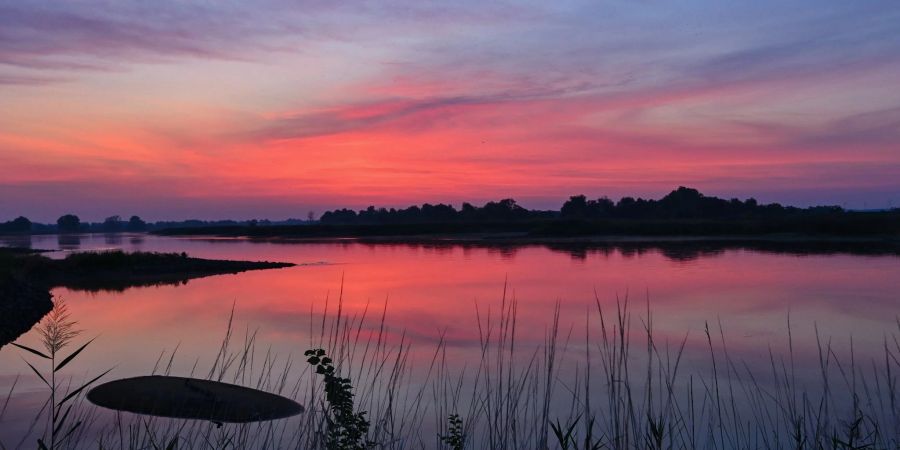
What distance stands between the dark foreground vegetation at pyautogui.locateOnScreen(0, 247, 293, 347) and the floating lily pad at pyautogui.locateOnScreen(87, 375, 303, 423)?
14.8 m

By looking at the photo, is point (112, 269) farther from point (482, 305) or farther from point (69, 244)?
point (69, 244)

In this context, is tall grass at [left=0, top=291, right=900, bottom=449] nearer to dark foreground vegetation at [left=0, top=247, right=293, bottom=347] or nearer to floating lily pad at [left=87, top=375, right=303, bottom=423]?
floating lily pad at [left=87, top=375, right=303, bottom=423]

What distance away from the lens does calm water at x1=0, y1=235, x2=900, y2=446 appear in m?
15.3

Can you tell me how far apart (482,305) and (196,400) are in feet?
47.3

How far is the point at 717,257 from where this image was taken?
41.6m

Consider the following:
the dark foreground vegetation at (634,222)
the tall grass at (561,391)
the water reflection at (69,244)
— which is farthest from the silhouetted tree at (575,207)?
the tall grass at (561,391)

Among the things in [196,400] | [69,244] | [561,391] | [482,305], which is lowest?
[561,391]

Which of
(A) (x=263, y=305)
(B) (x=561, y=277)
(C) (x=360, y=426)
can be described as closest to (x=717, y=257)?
(B) (x=561, y=277)

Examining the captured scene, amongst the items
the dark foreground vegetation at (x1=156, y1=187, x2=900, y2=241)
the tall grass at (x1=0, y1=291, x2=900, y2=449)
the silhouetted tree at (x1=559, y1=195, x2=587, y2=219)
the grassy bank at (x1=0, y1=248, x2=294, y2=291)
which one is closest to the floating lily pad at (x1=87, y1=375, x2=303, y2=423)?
the tall grass at (x1=0, y1=291, x2=900, y2=449)

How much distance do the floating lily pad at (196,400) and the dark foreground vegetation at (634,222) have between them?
63.2 m

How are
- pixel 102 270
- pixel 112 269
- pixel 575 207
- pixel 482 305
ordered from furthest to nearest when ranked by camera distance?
pixel 575 207 < pixel 112 269 < pixel 102 270 < pixel 482 305

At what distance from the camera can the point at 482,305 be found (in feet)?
75.4

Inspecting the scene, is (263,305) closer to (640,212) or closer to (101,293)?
(101,293)

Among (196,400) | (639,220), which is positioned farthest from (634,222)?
(196,400)
